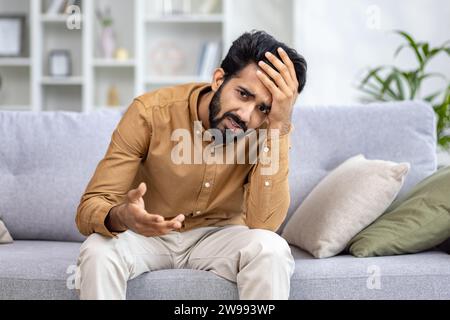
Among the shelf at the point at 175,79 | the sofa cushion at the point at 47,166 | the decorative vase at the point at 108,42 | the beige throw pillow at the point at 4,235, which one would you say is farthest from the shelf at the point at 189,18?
the beige throw pillow at the point at 4,235

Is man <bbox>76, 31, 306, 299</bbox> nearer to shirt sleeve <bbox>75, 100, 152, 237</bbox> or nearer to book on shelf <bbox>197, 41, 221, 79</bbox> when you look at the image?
shirt sleeve <bbox>75, 100, 152, 237</bbox>

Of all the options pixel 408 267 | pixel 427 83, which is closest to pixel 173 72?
pixel 427 83

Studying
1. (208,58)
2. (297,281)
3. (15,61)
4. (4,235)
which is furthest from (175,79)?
(297,281)

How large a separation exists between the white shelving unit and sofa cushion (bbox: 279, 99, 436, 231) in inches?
90.2

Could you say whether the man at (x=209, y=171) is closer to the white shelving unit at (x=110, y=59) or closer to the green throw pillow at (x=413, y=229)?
the green throw pillow at (x=413, y=229)

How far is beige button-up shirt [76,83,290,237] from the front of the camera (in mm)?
1772

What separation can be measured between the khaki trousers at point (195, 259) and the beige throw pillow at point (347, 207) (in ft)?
0.87

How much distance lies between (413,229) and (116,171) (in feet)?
2.78

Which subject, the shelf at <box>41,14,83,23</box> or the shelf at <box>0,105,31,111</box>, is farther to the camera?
the shelf at <box>0,105,31,111</box>

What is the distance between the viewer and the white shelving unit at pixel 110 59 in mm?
4559

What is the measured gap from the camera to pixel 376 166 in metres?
2.06

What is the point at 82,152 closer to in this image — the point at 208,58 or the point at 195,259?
the point at 195,259

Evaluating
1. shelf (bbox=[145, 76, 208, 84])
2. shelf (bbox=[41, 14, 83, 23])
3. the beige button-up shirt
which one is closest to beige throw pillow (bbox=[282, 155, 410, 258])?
the beige button-up shirt

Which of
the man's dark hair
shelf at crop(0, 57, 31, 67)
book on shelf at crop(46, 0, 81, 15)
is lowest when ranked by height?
shelf at crop(0, 57, 31, 67)
